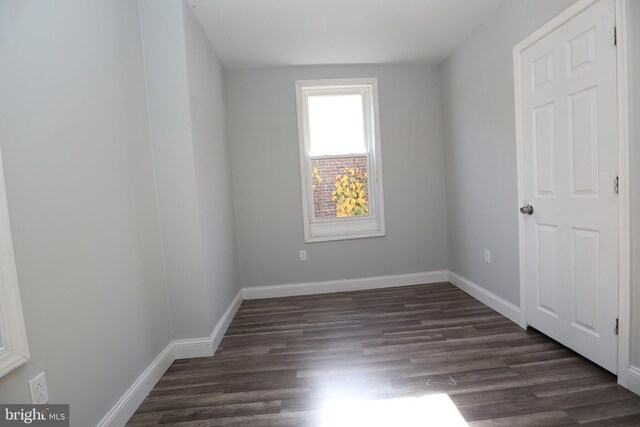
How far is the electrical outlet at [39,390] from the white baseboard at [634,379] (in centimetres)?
280

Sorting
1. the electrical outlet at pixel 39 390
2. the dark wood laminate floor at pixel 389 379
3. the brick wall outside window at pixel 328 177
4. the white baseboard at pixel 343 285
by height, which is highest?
the brick wall outside window at pixel 328 177

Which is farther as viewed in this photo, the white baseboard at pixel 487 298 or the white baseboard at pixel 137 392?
the white baseboard at pixel 487 298

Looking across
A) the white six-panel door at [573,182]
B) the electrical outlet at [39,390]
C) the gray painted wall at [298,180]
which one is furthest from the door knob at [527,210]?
the electrical outlet at [39,390]

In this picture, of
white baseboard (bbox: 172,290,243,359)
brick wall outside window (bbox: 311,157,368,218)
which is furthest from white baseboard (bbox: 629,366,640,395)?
brick wall outside window (bbox: 311,157,368,218)

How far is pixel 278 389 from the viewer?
6.23 ft

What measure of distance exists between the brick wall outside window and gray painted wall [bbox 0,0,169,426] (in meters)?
1.98

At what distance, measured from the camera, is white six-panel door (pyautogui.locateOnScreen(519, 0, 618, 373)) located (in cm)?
174

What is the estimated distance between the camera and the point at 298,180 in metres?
3.60

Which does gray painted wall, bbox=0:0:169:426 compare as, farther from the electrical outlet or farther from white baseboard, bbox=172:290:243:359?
white baseboard, bbox=172:290:243:359

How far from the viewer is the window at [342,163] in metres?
3.66

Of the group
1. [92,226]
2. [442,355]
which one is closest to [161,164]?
[92,226]

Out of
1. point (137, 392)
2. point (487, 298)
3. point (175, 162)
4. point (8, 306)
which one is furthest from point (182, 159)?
point (487, 298)

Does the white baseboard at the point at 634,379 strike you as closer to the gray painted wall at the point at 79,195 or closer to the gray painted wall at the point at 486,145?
the gray painted wall at the point at 486,145

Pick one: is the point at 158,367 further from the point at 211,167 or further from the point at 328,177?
the point at 328,177
